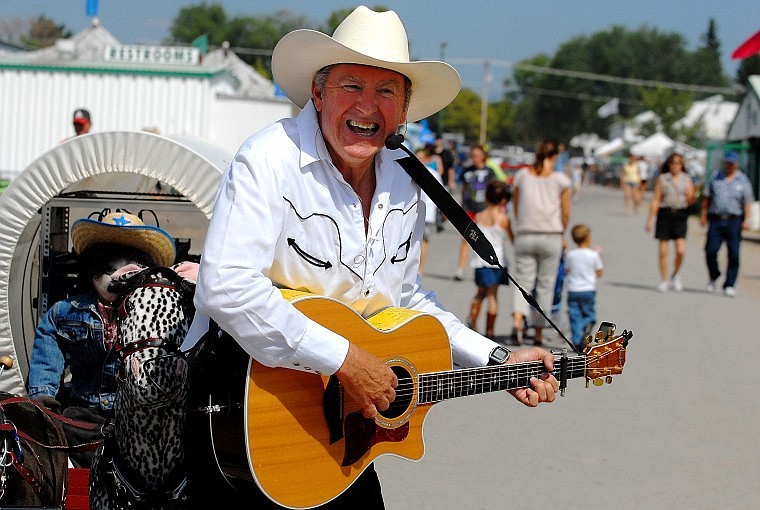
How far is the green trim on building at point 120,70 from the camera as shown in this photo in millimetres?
23625

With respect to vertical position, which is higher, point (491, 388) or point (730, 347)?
point (491, 388)

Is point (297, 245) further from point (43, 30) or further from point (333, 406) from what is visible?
point (43, 30)

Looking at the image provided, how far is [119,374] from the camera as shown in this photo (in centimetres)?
329

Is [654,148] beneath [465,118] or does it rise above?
above

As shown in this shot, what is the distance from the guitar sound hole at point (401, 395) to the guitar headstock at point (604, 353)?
0.65 metres

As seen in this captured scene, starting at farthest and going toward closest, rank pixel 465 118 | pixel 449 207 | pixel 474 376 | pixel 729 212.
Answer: pixel 465 118
pixel 729 212
pixel 449 207
pixel 474 376

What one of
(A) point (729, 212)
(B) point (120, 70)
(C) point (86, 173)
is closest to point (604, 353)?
(C) point (86, 173)

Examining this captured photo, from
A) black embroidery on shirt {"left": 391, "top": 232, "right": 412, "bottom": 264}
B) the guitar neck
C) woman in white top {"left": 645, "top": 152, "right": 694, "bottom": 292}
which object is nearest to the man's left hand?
the guitar neck

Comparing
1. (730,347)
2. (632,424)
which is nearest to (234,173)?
(632,424)

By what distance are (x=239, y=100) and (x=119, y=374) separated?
72.2 ft

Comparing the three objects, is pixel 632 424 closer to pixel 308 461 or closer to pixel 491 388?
pixel 491 388

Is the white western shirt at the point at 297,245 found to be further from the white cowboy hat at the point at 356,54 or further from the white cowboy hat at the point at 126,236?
the white cowboy hat at the point at 126,236

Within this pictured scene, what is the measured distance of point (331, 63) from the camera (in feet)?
10.5

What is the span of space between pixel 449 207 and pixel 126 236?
1.53m
